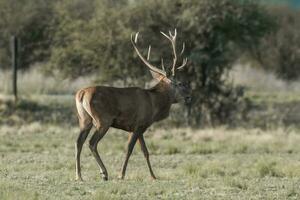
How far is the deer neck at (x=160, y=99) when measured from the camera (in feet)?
55.3

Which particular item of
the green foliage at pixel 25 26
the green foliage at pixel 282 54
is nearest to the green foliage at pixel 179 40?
the green foliage at pixel 25 26

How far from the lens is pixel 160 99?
55.9 feet

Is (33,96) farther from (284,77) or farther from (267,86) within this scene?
(284,77)

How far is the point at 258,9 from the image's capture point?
3269 cm

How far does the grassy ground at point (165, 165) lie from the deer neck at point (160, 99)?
3.76 feet

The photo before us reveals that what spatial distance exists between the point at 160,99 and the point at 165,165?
3.20 m

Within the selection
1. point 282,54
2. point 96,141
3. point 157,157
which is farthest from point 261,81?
point 96,141

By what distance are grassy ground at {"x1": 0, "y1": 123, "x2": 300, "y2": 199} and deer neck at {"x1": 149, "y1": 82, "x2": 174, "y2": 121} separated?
1146mm

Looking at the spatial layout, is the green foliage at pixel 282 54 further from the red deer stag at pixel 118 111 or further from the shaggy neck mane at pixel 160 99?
the red deer stag at pixel 118 111

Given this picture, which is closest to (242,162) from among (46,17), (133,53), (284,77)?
(133,53)

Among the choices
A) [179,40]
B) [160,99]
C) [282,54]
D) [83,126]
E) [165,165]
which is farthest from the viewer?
[282,54]

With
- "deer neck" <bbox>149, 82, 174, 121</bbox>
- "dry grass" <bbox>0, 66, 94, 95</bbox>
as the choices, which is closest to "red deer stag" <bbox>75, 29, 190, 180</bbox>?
"deer neck" <bbox>149, 82, 174, 121</bbox>

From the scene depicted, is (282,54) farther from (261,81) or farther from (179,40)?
(179,40)

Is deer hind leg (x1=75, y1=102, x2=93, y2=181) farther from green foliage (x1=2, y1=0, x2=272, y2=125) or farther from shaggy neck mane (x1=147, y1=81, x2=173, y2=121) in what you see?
green foliage (x1=2, y1=0, x2=272, y2=125)
